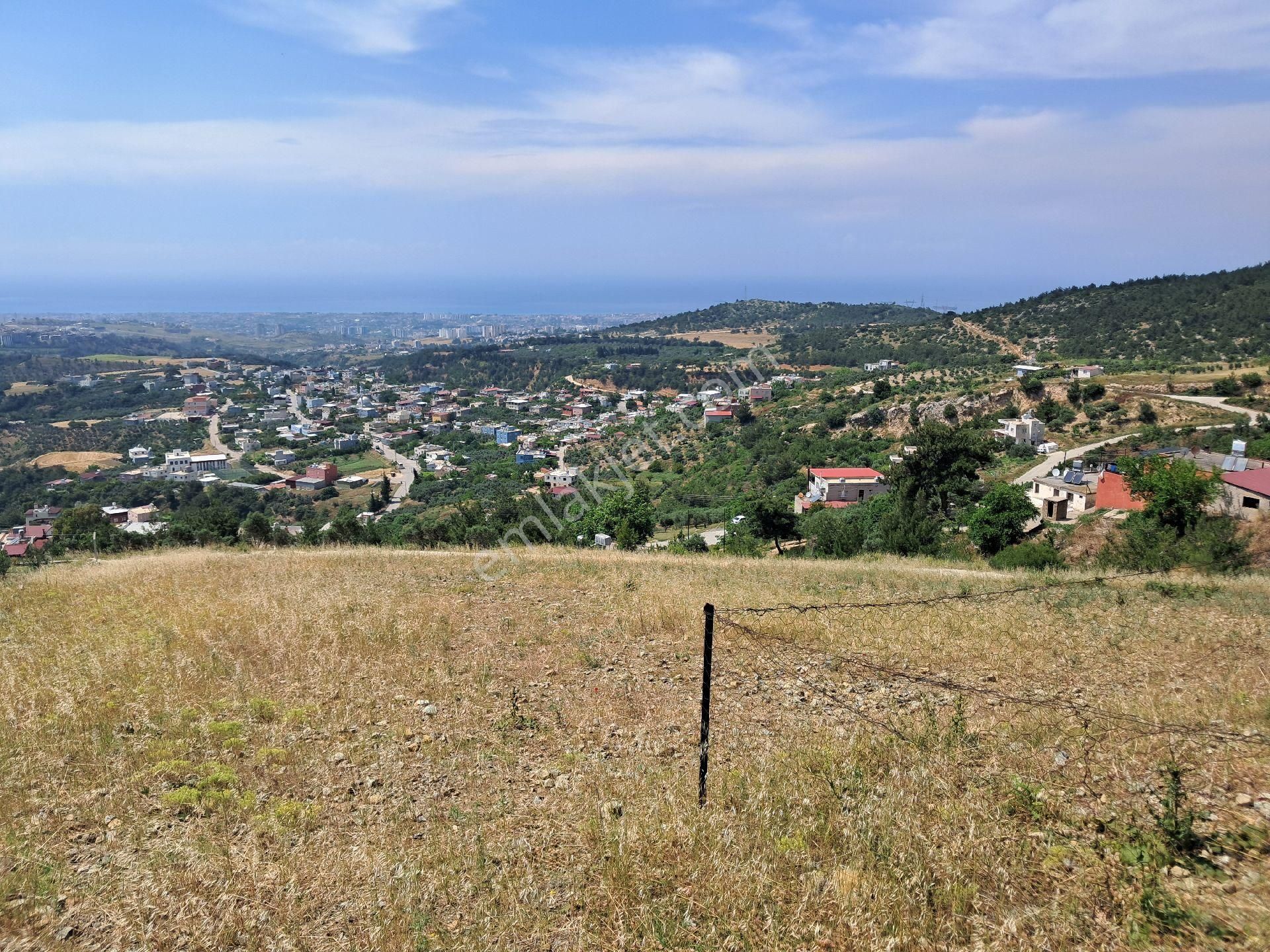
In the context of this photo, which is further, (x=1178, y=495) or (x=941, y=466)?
(x=941, y=466)

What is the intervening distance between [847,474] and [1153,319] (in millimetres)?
33643

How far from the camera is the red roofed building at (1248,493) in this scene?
1620cm

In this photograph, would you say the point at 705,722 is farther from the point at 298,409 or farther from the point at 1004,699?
the point at 298,409

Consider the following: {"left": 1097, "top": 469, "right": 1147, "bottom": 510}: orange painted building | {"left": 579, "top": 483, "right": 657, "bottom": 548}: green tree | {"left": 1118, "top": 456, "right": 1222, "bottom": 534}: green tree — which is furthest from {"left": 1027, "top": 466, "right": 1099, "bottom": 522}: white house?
{"left": 579, "top": 483, "right": 657, "bottom": 548}: green tree

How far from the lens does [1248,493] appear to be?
16.6 meters

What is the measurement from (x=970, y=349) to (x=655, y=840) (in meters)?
58.7

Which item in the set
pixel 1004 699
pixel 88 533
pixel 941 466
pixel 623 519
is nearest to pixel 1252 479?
pixel 941 466

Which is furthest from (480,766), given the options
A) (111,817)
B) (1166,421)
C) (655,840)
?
(1166,421)

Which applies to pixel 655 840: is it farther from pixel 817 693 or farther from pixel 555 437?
pixel 555 437

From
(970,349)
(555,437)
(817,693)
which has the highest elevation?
(970,349)

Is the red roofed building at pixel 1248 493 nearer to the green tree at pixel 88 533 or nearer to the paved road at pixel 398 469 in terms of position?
the green tree at pixel 88 533

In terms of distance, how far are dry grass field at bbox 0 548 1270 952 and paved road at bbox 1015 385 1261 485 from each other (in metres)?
19.9

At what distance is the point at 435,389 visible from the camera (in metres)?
88.3

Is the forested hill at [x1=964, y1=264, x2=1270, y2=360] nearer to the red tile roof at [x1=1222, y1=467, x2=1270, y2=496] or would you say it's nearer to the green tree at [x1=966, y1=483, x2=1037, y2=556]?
the red tile roof at [x1=1222, y1=467, x2=1270, y2=496]
